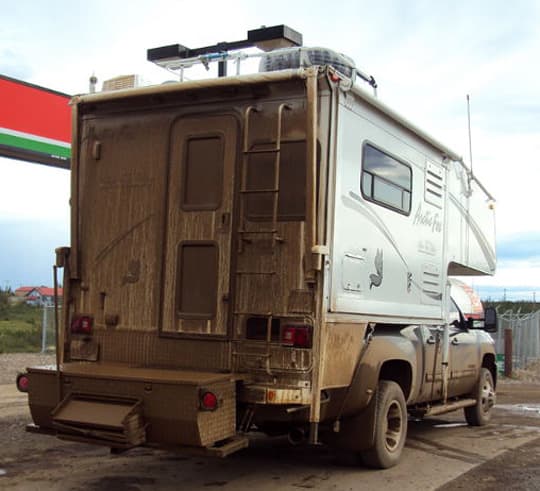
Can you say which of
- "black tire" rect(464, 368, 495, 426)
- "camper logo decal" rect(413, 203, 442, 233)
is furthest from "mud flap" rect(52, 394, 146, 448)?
"black tire" rect(464, 368, 495, 426)

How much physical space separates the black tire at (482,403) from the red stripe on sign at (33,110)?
8353mm

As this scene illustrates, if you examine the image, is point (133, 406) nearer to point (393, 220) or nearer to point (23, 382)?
point (23, 382)

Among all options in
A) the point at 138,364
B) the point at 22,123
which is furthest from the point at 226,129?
the point at 22,123

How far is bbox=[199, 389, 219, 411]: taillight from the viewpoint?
208 inches

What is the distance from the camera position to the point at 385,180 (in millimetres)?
7156

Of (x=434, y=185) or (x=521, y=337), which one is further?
(x=521, y=337)

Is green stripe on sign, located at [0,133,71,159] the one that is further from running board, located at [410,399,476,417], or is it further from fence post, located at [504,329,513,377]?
fence post, located at [504,329,513,377]

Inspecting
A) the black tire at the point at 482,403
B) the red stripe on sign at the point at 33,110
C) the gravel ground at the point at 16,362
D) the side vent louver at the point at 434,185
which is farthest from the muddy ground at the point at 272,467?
the red stripe on sign at the point at 33,110

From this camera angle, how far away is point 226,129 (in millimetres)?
6395

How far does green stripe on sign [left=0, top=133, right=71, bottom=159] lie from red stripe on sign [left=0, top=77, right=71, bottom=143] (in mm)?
161

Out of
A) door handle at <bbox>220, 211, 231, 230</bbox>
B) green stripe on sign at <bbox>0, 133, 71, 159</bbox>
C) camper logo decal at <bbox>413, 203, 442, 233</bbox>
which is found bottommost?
door handle at <bbox>220, 211, 231, 230</bbox>

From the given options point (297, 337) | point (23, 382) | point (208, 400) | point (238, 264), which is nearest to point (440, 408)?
point (297, 337)

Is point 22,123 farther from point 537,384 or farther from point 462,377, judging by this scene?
point 537,384

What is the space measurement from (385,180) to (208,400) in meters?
2.96
